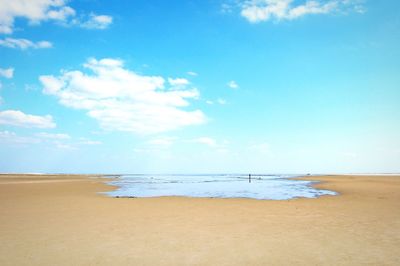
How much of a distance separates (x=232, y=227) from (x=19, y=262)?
25.8 ft

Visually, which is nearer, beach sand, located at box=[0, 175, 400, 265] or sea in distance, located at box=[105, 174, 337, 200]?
beach sand, located at box=[0, 175, 400, 265]

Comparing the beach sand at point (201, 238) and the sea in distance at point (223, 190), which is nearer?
the beach sand at point (201, 238)

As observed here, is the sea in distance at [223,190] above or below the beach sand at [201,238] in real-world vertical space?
below

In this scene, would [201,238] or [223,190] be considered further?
[223,190]

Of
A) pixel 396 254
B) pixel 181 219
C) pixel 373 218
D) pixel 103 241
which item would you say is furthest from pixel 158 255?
pixel 373 218

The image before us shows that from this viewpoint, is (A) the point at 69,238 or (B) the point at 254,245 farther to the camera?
(A) the point at 69,238

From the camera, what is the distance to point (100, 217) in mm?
14977

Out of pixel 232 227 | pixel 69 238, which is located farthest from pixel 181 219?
pixel 69 238

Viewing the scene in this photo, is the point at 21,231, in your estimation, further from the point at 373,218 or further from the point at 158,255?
the point at 373,218

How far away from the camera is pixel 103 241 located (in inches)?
397

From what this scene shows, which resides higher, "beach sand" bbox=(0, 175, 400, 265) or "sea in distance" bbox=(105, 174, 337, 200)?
"beach sand" bbox=(0, 175, 400, 265)

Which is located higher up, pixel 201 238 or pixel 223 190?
pixel 201 238

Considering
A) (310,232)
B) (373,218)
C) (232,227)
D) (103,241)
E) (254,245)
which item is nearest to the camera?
(254,245)

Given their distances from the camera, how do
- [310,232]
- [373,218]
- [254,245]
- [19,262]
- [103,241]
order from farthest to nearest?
[373,218] < [310,232] < [103,241] < [254,245] < [19,262]
